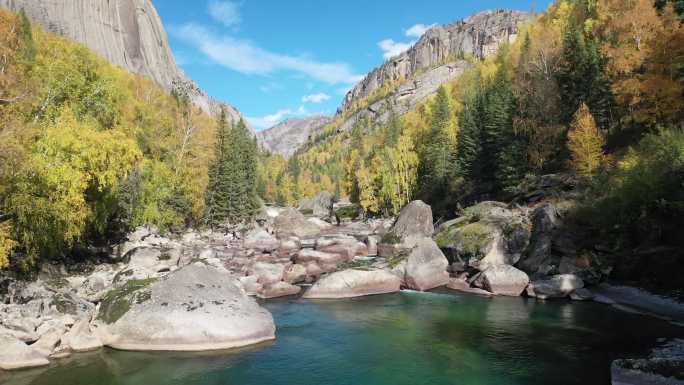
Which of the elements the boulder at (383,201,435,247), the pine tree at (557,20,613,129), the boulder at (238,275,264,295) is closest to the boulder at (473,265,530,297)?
the boulder at (383,201,435,247)

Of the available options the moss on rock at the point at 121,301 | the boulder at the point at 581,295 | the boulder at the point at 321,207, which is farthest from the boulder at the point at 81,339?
the boulder at the point at 321,207

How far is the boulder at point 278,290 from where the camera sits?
2432 cm

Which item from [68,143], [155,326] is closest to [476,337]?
[155,326]

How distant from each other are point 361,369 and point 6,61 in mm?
23062

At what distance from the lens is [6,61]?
2080 centimetres

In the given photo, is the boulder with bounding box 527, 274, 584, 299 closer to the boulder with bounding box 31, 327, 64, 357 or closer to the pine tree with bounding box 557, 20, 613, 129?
the boulder with bounding box 31, 327, 64, 357

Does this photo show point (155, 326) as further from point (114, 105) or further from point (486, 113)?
point (486, 113)

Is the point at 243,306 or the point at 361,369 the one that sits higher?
the point at 243,306

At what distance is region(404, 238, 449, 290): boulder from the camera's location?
26.5 metres

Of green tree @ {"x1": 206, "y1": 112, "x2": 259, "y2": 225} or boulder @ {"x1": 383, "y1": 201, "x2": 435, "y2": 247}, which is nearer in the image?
boulder @ {"x1": 383, "y1": 201, "x2": 435, "y2": 247}

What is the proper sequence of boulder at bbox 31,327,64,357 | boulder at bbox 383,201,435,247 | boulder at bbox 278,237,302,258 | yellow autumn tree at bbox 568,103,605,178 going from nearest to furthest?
1. boulder at bbox 31,327,64,357
2. yellow autumn tree at bbox 568,103,605,178
3. boulder at bbox 383,201,435,247
4. boulder at bbox 278,237,302,258

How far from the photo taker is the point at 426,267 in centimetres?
2717

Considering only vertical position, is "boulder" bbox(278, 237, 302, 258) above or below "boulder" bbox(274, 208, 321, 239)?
below

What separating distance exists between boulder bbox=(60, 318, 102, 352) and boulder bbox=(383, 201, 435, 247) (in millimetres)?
26992
